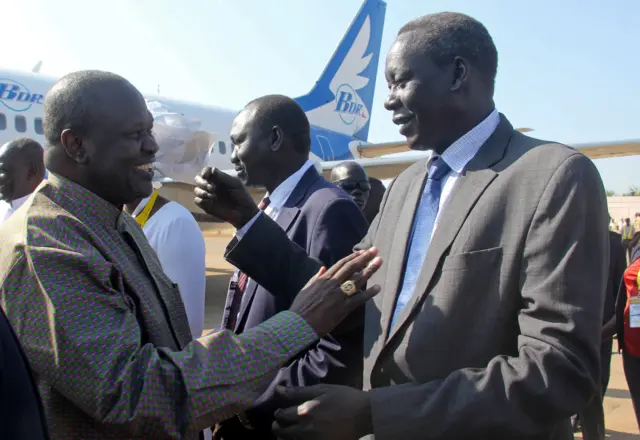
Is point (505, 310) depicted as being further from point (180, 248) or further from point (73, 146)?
point (180, 248)

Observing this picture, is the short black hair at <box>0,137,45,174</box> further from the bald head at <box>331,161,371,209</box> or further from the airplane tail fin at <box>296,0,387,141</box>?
the airplane tail fin at <box>296,0,387,141</box>

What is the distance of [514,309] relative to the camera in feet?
4.35

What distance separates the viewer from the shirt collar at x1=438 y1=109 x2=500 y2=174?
5.05ft

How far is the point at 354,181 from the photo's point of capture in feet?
16.1

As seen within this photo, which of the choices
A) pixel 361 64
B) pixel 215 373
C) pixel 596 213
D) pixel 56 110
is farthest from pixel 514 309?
pixel 361 64

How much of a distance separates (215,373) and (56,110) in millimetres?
815

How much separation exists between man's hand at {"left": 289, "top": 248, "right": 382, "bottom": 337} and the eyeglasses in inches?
130

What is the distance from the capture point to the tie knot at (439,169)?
1603mm

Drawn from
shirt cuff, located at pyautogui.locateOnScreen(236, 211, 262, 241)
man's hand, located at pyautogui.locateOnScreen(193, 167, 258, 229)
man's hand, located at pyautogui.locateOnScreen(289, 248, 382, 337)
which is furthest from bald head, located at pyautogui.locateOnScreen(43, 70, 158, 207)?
man's hand, located at pyautogui.locateOnScreen(289, 248, 382, 337)

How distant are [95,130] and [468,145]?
0.99 meters

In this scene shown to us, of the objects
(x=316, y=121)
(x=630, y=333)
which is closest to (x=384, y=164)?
(x=316, y=121)

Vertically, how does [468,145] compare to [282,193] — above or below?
above

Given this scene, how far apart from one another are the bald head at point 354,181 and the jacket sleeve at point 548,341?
3611 mm

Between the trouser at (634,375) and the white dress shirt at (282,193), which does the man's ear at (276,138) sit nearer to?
the white dress shirt at (282,193)
